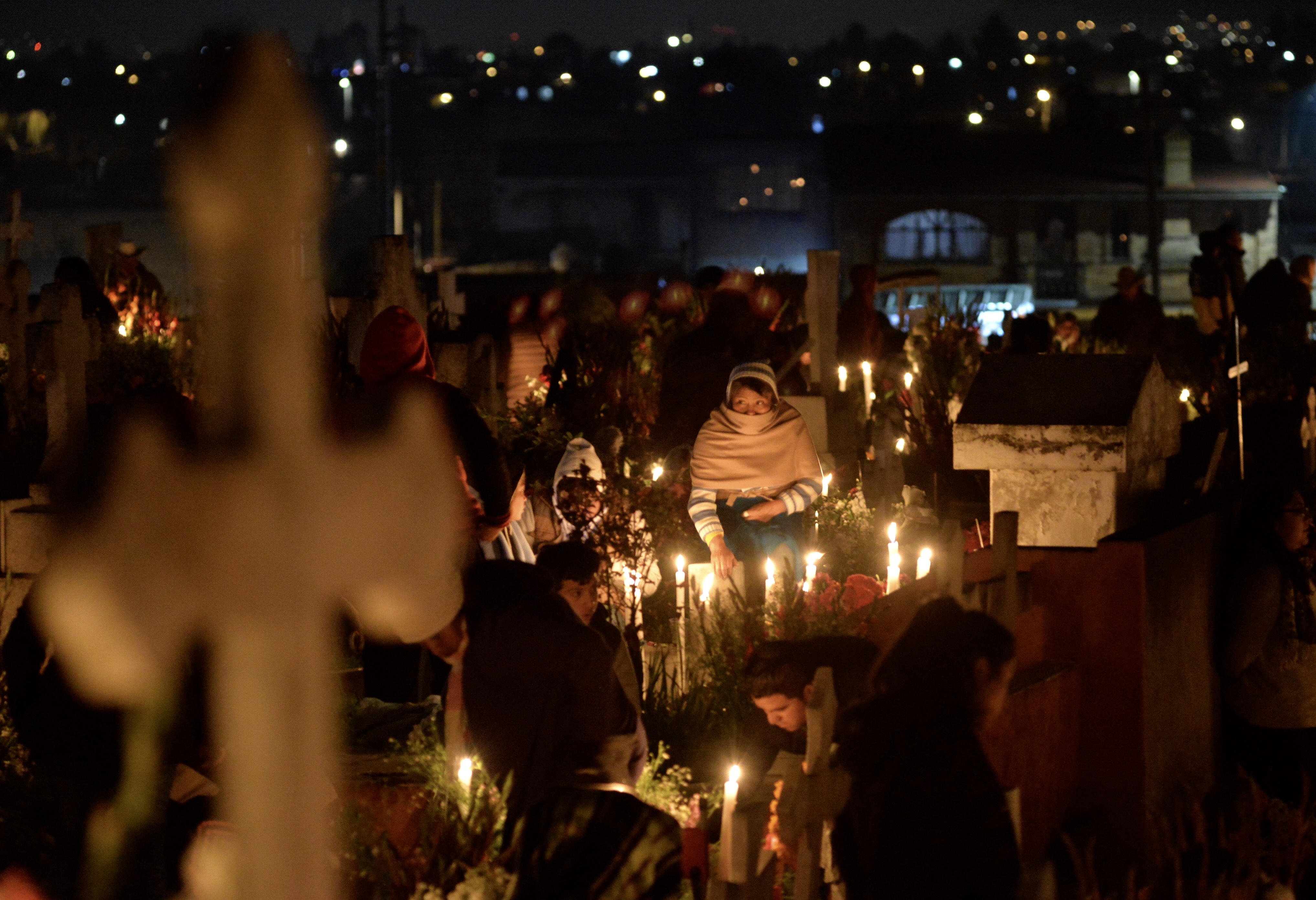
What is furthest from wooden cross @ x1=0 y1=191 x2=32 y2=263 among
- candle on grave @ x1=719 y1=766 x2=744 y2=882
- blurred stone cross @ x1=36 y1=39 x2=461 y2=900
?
blurred stone cross @ x1=36 y1=39 x2=461 y2=900

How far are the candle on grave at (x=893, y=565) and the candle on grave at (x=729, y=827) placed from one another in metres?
2.07

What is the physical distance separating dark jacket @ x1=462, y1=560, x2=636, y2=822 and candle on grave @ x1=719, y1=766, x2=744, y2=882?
1.75 ft

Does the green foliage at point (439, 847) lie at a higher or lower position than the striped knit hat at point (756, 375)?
lower

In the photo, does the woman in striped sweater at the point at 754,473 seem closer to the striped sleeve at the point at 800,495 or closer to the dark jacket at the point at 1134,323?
the striped sleeve at the point at 800,495

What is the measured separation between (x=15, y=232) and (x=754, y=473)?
9.43 m

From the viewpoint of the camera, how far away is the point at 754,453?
7.29 meters

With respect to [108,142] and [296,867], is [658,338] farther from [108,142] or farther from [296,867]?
[108,142]

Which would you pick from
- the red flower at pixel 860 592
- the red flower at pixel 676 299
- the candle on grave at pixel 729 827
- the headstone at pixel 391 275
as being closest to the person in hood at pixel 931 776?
the candle on grave at pixel 729 827

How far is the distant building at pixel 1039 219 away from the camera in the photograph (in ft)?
158

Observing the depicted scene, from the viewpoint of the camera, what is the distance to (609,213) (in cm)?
6988

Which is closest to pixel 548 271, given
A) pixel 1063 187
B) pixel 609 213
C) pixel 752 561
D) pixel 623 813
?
pixel 1063 187

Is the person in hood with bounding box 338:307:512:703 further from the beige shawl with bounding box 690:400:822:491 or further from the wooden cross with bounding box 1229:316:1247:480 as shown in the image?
the wooden cross with bounding box 1229:316:1247:480

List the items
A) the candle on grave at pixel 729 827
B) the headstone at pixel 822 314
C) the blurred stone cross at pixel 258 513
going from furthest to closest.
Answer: the headstone at pixel 822 314
the candle on grave at pixel 729 827
the blurred stone cross at pixel 258 513

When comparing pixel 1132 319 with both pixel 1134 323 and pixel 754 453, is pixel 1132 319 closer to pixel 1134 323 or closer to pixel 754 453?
pixel 1134 323
